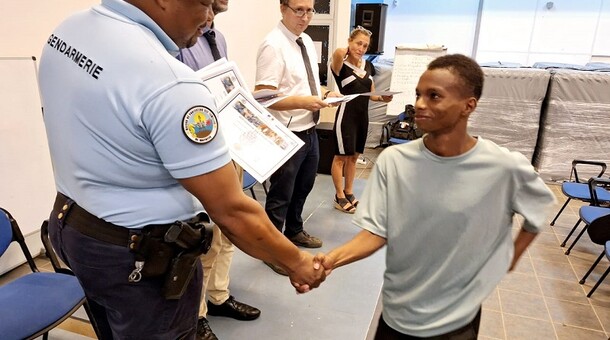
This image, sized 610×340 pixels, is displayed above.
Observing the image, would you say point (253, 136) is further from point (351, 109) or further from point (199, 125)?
point (351, 109)

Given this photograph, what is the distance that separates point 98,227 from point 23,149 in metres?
1.96

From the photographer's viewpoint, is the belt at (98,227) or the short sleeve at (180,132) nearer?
the short sleeve at (180,132)

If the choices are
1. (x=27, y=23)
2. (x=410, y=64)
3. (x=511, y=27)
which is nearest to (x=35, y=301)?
(x=27, y=23)

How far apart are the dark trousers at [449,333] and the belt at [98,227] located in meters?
0.74

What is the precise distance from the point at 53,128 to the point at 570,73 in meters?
5.27

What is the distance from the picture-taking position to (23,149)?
7.84ft

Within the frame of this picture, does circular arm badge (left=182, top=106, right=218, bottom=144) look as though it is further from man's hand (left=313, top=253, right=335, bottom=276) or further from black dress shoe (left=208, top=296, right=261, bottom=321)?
black dress shoe (left=208, top=296, right=261, bottom=321)

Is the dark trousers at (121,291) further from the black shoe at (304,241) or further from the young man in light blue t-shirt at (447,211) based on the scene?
the black shoe at (304,241)

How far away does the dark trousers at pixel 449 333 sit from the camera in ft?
3.67

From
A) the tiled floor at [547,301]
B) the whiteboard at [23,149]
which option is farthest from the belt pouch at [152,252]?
the whiteboard at [23,149]

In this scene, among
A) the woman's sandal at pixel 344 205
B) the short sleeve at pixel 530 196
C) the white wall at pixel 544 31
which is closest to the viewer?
the short sleeve at pixel 530 196

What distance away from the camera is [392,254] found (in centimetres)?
116

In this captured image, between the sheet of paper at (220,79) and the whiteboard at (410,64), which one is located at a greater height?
the sheet of paper at (220,79)

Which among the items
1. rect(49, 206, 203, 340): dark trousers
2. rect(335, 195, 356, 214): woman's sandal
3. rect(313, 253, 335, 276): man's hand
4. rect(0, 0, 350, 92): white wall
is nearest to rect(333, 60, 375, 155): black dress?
rect(335, 195, 356, 214): woman's sandal
